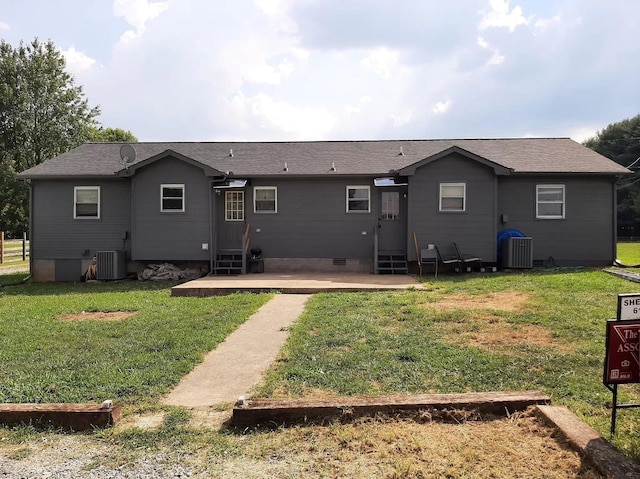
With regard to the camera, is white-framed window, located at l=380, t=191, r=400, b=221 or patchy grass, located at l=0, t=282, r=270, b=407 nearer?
patchy grass, located at l=0, t=282, r=270, b=407

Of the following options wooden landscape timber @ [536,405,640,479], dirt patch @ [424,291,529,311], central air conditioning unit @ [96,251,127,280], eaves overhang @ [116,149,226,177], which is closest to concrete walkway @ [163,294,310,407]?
wooden landscape timber @ [536,405,640,479]

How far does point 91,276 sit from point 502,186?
41.3 ft

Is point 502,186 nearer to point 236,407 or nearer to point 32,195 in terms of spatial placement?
point 236,407

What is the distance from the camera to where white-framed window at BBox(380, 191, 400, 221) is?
47.3 feet

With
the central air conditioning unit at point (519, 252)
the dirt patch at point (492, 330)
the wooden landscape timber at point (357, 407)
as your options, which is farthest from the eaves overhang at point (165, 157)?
the wooden landscape timber at point (357, 407)

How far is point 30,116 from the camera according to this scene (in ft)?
89.9

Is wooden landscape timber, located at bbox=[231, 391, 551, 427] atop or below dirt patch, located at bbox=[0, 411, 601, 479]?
atop

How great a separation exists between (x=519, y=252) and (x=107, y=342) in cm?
1095

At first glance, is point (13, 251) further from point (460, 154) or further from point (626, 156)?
point (626, 156)

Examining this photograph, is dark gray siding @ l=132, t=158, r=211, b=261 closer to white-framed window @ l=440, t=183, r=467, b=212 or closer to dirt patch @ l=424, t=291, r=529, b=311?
white-framed window @ l=440, t=183, r=467, b=212

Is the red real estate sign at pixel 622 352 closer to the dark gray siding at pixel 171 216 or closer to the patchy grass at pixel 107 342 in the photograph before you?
the patchy grass at pixel 107 342

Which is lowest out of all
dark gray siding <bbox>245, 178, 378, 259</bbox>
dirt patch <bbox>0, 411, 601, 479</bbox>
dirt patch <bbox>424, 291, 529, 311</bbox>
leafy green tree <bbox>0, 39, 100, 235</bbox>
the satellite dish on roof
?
dirt patch <bbox>0, 411, 601, 479</bbox>

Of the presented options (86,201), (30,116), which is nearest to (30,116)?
(30,116)

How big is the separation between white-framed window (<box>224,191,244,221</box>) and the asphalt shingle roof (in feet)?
2.37
